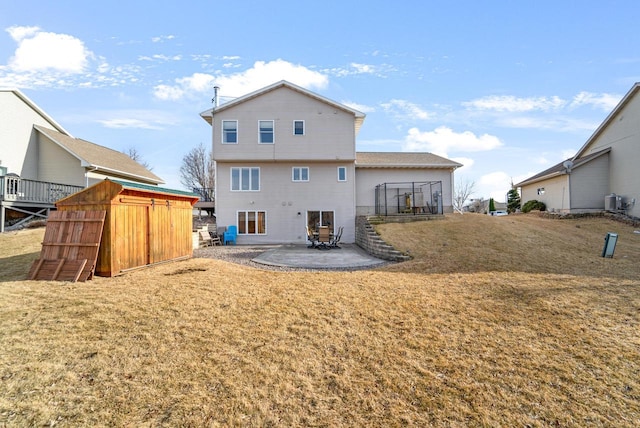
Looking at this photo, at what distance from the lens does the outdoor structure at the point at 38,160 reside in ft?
49.3

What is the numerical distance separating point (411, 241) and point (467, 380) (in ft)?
29.7

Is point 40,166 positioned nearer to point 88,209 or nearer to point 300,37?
point 88,209

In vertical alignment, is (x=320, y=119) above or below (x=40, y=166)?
above

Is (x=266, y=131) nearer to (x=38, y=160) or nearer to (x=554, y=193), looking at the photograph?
(x=38, y=160)

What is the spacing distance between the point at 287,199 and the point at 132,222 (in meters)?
10.6

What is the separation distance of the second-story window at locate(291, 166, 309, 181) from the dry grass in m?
11.6

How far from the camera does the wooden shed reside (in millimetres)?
7410

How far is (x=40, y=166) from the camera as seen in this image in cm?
1780

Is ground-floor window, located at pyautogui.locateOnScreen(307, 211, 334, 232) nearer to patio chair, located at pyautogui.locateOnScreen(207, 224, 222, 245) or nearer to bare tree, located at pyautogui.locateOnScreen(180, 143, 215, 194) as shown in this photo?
patio chair, located at pyautogui.locateOnScreen(207, 224, 222, 245)

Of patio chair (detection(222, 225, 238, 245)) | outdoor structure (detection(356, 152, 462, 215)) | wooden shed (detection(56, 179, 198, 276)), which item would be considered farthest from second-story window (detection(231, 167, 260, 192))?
wooden shed (detection(56, 179, 198, 276))

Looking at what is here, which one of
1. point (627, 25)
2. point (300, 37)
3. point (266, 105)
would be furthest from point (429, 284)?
point (266, 105)

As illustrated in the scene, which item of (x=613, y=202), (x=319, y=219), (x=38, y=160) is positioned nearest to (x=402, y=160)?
(x=319, y=219)

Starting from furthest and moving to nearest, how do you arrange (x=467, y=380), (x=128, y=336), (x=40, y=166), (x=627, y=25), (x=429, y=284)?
(x=40, y=166)
(x=627, y=25)
(x=429, y=284)
(x=128, y=336)
(x=467, y=380)

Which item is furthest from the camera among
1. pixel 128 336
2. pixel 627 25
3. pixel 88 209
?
pixel 627 25
